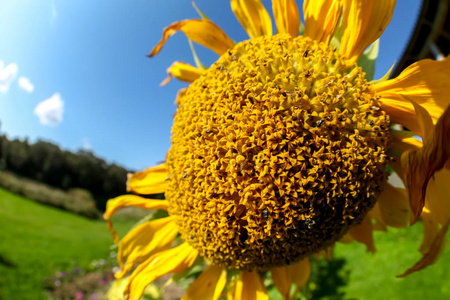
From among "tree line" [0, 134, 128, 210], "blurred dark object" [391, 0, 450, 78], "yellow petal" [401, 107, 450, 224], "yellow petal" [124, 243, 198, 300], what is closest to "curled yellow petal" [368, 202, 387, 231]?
"yellow petal" [401, 107, 450, 224]

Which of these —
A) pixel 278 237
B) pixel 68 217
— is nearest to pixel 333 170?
pixel 278 237

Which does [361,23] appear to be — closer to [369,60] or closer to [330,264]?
[369,60]

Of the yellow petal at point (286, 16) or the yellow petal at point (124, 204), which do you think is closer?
the yellow petal at point (286, 16)

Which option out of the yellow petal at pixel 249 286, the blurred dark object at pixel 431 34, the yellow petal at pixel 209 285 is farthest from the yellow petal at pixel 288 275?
the blurred dark object at pixel 431 34

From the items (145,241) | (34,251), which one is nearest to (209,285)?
(145,241)

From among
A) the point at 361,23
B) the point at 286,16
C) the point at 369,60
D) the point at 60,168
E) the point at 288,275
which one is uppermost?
the point at 60,168

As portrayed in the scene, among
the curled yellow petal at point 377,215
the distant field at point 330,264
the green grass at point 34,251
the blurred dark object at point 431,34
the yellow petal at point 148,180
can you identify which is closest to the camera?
the curled yellow petal at point 377,215

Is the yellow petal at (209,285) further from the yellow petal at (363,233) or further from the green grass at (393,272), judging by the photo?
the green grass at (393,272)

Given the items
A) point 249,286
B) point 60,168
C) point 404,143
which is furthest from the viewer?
point 60,168
